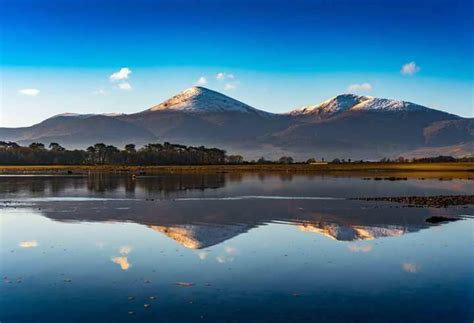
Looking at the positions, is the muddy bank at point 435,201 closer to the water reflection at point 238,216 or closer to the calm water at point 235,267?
the water reflection at point 238,216

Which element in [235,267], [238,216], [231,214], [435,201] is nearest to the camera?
[235,267]

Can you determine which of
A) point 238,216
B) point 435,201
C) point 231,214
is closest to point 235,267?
point 238,216

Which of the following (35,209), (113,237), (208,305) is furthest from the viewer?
(35,209)

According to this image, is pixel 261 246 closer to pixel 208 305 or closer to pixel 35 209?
pixel 208 305

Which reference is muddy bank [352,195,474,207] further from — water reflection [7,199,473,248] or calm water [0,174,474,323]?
calm water [0,174,474,323]

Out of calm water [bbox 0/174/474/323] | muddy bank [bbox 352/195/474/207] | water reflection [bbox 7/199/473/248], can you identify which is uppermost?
muddy bank [bbox 352/195/474/207]

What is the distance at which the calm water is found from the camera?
1688cm

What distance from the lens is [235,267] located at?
898 inches

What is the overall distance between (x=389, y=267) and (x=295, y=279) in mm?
4641

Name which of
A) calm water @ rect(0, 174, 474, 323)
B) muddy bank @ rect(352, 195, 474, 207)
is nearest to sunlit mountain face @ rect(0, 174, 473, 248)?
calm water @ rect(0, 174, 474, 323)

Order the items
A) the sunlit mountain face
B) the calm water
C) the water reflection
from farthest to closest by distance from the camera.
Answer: the sunlit mountain face, the water reflection, the calm water

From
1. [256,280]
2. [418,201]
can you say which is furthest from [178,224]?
[418,201]

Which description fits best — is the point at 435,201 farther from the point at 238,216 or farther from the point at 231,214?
the point at 238,216

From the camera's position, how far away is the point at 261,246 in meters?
28.0
